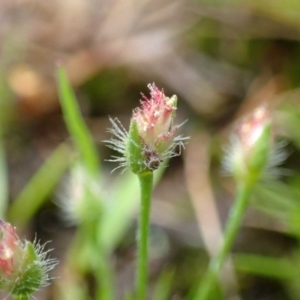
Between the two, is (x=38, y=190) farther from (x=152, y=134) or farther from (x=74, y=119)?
(x=152, y=134)

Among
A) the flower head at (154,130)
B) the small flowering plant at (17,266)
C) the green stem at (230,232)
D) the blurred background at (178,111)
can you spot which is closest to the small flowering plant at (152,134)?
the flower head at (154,130)

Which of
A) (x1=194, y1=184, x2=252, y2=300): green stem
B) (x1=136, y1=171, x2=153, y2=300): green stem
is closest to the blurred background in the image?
(x1=194, y1=184, x2=252, y2=300): green stem

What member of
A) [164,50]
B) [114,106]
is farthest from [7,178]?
[164,50]

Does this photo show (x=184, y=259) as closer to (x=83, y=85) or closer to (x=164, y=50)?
(x=83, y=85)

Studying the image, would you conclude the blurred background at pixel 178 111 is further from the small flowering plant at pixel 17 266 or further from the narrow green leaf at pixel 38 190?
the small flowering plant at pixel 17 266

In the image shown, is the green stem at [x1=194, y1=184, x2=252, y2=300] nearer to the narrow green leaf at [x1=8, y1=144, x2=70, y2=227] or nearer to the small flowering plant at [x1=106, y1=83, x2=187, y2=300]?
the small flowering plant at [x1=106, y1=83, x2=187, y2=300]
